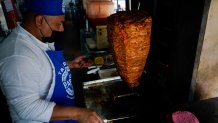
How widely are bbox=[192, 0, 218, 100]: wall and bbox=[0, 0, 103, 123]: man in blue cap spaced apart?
3.36ft

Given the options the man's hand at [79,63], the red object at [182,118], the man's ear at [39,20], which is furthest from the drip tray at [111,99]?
the man's ear at [39,20]

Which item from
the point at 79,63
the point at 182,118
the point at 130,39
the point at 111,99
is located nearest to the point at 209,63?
the point at 182,118

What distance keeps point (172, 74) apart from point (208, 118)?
0.51 m

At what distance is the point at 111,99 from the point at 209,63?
4.09 ft

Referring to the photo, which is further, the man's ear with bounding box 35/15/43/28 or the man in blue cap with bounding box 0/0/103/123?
the man's ear with bounding box 35/15/43/28

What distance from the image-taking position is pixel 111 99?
2510mm

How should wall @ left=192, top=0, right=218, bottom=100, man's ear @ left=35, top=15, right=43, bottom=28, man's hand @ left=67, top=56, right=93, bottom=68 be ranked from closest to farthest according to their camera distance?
wall @ left=192, top=0, right=218, bottom=100, man's ear @ left=35, top=15, right=43, bottom=28, man's hand @ left=67, top=56, right=93, bottom=68

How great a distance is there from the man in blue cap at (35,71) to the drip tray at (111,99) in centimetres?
56

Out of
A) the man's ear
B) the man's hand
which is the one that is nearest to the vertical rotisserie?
the man's ear

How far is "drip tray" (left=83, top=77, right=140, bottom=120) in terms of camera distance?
7.37ft

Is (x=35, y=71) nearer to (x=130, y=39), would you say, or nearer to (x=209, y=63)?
(x=130, y=39)

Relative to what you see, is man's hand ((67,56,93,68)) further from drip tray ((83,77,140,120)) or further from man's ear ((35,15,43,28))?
man's ear ((35,15,43,28))

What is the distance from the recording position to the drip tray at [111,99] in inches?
88.4

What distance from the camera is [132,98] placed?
251cm
